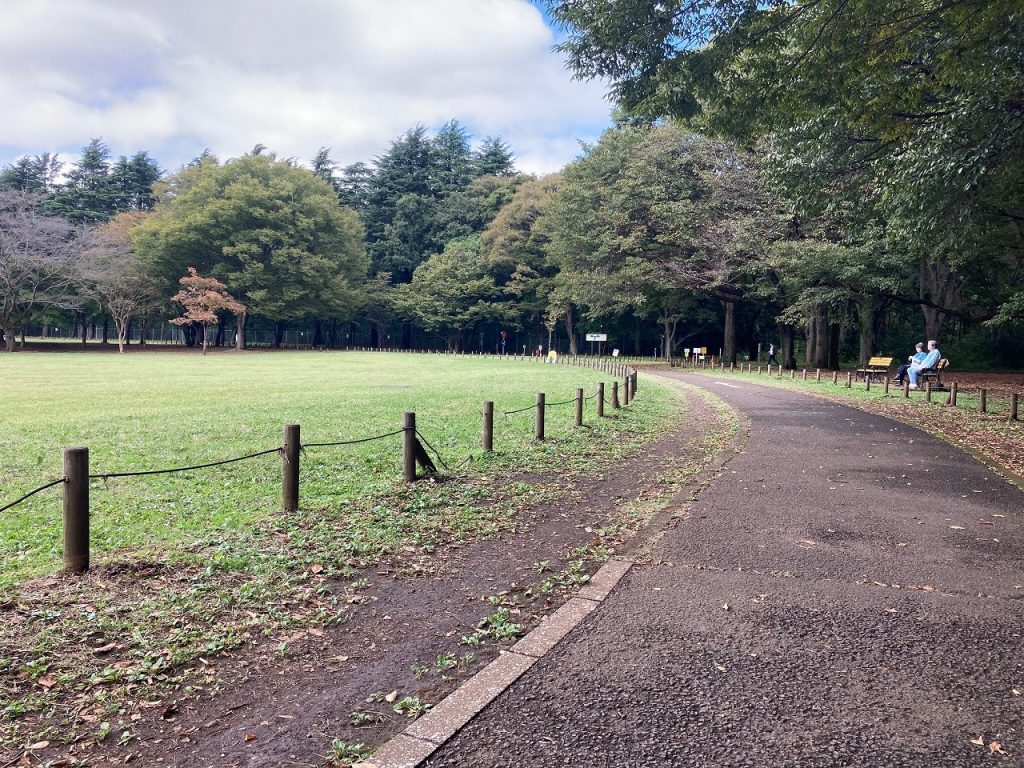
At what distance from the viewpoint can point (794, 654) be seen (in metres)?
3.40

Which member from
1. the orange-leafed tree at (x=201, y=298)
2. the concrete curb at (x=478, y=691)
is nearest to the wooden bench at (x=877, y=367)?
the concrete curb at (x=478, y=691)

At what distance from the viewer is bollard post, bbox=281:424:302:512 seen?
19.4 feet

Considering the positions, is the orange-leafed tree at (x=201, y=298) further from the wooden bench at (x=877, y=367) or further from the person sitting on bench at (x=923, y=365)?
the person sitting on bench at (x=923, y=365)

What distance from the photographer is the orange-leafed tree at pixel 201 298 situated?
4397cm

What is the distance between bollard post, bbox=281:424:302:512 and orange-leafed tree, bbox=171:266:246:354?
4236cm

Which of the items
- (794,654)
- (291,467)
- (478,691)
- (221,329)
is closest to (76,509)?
(291,467)

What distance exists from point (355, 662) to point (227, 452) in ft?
20.1

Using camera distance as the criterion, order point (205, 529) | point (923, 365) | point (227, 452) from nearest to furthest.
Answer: point (205, 529) → point (227, 452) → point (923, 365)

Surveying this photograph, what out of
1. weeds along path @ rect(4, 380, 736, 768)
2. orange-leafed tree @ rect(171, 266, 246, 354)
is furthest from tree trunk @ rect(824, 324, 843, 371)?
orange-leafed tree @ rect(171, 266, 246, 354)

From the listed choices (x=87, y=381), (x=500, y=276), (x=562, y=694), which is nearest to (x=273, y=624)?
(x=562, y=694)

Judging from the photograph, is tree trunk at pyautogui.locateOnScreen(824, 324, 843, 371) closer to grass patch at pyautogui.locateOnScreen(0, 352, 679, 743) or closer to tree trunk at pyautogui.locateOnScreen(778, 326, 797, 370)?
tree trunk at pyautogui.locateOnScreen(778, 326, 797, 370)

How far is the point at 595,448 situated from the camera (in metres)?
9.87

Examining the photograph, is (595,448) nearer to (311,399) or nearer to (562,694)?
(562,694)

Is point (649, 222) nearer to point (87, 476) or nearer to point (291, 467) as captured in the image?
point (291, 467)
